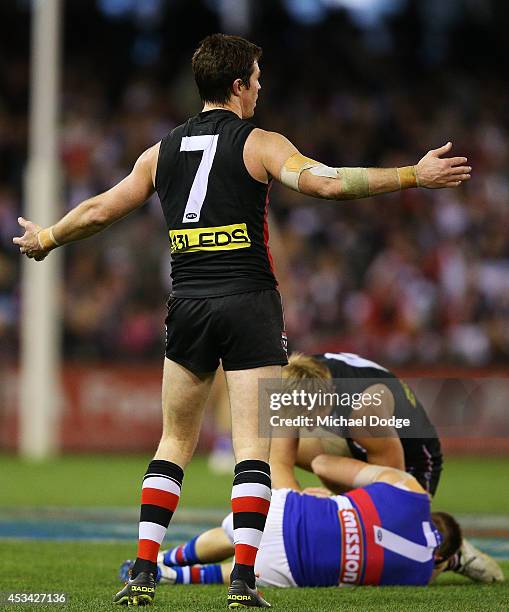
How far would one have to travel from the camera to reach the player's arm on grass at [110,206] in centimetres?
553

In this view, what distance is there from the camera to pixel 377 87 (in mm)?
21656

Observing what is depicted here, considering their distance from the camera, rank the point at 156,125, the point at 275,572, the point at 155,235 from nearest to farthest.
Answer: the point at 275,572, the point at 155,235, the point at 156,125

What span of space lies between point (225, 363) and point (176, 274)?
424 mm

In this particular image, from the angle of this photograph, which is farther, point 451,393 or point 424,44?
point 424,44

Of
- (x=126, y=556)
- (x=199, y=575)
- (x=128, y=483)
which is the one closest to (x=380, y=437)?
(x=199, y=575)

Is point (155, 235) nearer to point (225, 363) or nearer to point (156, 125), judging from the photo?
point (156, 125)

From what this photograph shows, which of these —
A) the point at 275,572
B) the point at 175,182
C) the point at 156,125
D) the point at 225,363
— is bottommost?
the point at 275,572

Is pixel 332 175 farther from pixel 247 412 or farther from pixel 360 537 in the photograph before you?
pixel 360 537

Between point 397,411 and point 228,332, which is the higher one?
point 228,332

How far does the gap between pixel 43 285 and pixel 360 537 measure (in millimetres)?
11309

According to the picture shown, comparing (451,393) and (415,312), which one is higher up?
(415,312)

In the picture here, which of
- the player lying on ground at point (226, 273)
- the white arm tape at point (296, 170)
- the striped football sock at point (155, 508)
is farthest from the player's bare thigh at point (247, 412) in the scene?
the white arm tape at point (296, 170)

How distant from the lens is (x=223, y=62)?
5320 millimetres

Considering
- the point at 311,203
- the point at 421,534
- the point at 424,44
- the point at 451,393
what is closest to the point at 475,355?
the point at 451,393
